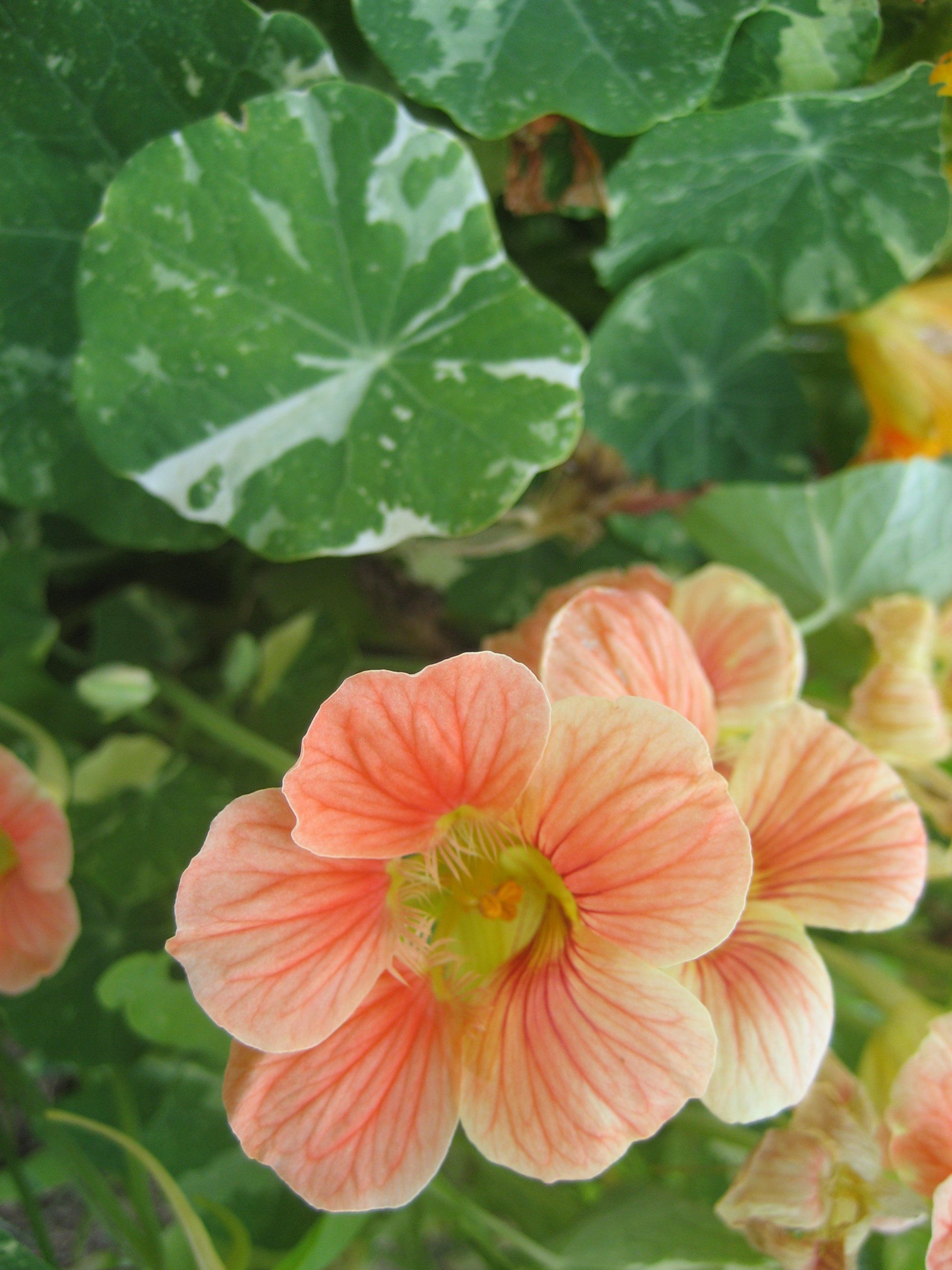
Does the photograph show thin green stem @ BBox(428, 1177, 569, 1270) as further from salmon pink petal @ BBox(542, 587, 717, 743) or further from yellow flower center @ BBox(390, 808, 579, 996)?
salmon pink petal @ BBox(542, 587, 717, 743)

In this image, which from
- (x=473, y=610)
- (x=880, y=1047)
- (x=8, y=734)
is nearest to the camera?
(x=880, y=1047)

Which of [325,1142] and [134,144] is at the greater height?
[134,144]

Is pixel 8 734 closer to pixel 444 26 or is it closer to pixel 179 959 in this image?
pixel 179 959

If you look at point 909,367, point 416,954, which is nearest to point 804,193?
point 909,367

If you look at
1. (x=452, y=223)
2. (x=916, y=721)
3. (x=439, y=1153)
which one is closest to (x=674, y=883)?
(x=439, y=1153)

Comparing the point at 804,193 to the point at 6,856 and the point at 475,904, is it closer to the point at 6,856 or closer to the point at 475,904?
the point at 475,904

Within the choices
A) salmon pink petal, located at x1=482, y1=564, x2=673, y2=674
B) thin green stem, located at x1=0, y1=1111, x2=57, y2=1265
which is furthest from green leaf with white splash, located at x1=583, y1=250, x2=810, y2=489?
thin green stem, located at x1=0, y1=1111, x2=57, y2=1265
